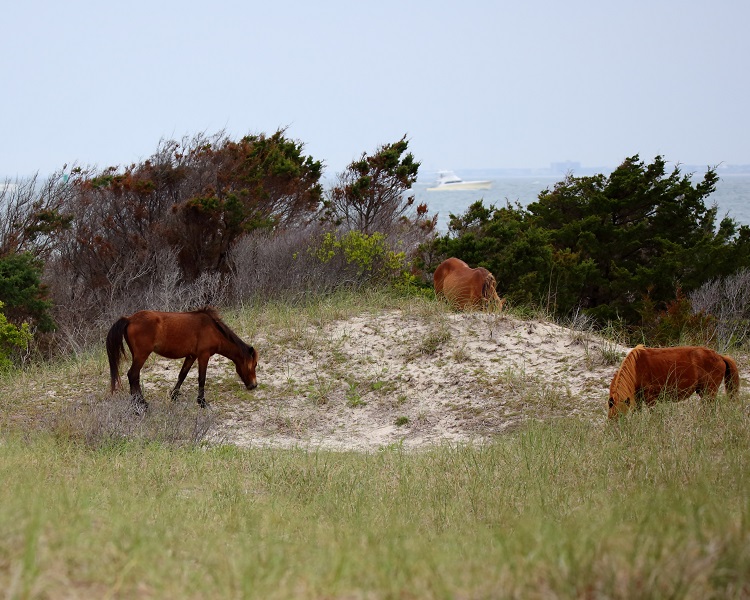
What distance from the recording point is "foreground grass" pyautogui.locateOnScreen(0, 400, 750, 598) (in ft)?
11.4

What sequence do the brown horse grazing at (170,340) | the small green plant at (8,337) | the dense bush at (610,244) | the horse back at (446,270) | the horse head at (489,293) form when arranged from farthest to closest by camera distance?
1. the dense bush at (610,244)
2. the horse back at (446,270)
3. the small green plant at (8,337)
4. the horse head at (489,293)
5. the brown horse grazing at (170,340)

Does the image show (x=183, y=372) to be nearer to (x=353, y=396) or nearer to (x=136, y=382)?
(x=136, y=382)

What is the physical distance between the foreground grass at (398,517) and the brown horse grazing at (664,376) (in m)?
0.25

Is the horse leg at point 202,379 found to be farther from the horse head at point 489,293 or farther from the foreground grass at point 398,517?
the horse head at point 489,293

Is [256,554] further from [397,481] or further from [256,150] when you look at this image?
[256,150]

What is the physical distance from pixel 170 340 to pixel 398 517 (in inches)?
233

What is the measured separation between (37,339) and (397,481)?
42.2 feet

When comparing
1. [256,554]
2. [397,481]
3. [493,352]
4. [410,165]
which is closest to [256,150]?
[410,165]

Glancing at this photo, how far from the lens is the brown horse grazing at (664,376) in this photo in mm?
9039

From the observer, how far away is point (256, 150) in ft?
82.6

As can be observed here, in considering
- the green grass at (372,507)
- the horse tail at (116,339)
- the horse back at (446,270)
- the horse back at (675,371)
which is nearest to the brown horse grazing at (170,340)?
the horse tail at (116,339)

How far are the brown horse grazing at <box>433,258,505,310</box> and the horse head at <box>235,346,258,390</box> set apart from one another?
4.21 meters

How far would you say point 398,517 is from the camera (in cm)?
591

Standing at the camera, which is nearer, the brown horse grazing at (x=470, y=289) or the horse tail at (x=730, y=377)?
the horse tail at (x=730, y=377)
